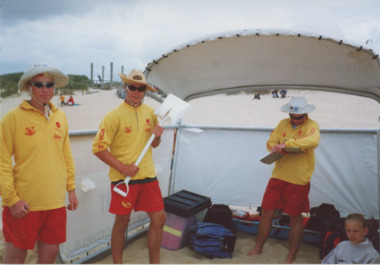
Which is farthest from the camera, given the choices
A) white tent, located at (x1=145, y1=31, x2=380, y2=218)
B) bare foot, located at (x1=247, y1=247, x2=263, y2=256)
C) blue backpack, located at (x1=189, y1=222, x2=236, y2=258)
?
bare foot, located at (x1=247, y1=247, x2=263, y2=256)

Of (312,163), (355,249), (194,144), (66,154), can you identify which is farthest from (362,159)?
(66,154)

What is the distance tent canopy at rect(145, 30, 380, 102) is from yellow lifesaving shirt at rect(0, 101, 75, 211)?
2248mm

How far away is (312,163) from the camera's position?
13.1 feet

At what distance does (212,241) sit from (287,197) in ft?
3.73

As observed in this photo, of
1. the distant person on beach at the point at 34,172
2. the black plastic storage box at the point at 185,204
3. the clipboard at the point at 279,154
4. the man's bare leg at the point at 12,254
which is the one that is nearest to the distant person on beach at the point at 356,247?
the clipboard at the point at 279,154

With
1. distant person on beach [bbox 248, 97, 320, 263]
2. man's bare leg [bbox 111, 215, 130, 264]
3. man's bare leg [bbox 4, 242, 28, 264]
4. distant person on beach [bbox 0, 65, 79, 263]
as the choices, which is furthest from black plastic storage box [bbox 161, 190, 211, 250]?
man's bare leg [bbox 4, 242, 28, 264]

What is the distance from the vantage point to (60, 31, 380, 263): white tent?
3.79 meters

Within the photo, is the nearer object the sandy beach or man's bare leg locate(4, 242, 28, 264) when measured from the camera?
man's bare leg locate(4, 242, 28, 264)

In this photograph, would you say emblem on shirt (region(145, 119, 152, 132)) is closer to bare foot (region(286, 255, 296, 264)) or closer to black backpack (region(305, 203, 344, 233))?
bare foot (region(286, 255, 296, 264))

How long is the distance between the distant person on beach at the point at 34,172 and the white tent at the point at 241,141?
1034 mm

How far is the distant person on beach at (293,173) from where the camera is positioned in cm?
394

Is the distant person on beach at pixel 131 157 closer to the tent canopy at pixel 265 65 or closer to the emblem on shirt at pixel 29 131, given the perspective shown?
the emblem on shirt at pixel 29 131

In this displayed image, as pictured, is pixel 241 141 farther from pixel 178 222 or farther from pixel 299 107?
pixel 178 222

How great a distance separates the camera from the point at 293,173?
3.98 m
